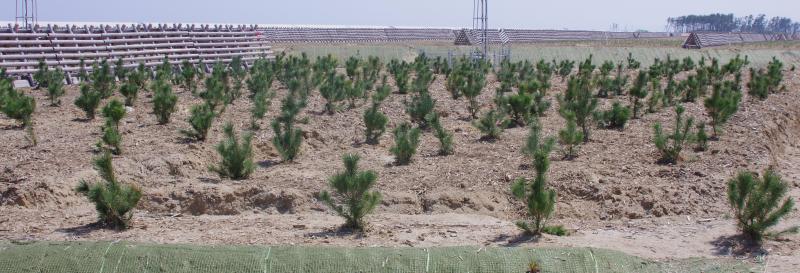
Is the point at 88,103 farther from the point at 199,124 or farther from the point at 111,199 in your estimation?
the point at 111,199

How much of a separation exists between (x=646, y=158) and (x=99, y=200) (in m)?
7.06

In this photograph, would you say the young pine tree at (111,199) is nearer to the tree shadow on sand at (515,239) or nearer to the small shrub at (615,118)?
the tree shadow on sand at (515,239)

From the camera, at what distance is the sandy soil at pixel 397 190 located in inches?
299

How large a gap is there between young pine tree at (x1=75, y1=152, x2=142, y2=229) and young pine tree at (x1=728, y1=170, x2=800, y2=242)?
206 inches

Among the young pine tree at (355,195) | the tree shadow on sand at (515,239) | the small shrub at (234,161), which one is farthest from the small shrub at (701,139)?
the small shrub at (234,161)

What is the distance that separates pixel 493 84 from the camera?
73.9ft

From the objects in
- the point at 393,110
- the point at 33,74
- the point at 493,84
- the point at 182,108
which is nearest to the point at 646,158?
the point at 393,110

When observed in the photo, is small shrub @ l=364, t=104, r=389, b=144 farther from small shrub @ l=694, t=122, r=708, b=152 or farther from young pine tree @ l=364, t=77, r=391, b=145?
small shrub @ l=694, t=122, r=708, b=152

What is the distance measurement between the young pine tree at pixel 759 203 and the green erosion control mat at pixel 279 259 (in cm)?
111

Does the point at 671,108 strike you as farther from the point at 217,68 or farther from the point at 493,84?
the point at 217,68

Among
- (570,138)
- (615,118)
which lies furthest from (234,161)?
(615,118)

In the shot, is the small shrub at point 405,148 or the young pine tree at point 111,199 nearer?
the young pine tree at point 111,199

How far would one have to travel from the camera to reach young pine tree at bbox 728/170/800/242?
7.36 meters

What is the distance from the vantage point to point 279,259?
6316 millimetres
